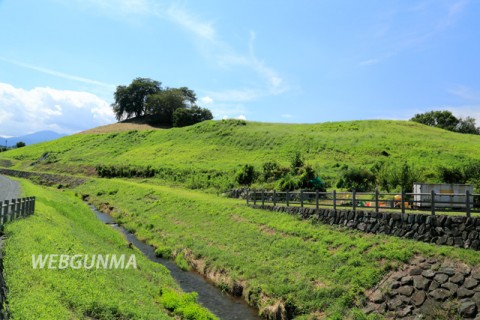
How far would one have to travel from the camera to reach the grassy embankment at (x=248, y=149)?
5253 cm

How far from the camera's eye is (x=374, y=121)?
84.5m

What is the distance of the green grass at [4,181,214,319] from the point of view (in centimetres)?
930

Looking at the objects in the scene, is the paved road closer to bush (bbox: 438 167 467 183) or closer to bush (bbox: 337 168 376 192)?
bush (bbox: 337 168 376 192)

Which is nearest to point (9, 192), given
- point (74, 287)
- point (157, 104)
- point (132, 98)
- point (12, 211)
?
point (12, 211)

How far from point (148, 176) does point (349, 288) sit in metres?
49.3

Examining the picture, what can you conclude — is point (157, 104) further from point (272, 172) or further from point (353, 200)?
point (353, 200)

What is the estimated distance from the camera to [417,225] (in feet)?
60.3

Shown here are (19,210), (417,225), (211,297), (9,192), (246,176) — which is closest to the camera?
(211,297)

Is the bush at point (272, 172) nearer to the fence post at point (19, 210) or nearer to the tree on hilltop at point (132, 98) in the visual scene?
the fence post at point (19, 210)

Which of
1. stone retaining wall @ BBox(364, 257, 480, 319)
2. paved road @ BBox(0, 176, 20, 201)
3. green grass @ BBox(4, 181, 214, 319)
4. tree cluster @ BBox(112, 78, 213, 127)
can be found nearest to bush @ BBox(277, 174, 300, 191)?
green grass @ BBox(4, 181, 214, 319)

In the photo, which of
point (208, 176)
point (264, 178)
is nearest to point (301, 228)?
point (264, 178)

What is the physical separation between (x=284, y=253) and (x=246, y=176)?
2572 centimetres

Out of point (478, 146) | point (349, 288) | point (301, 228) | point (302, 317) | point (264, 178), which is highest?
point (478, 146)

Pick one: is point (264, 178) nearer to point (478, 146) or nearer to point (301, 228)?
point (301, 228)
